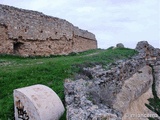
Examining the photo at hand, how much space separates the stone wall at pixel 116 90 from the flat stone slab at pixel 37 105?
1.07 ft

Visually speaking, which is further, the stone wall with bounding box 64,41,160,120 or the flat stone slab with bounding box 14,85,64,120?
the flat stone slab with bounding box 14,85,64,120

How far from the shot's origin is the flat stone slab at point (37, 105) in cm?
489

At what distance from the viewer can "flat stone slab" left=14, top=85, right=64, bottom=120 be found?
16.0 feet

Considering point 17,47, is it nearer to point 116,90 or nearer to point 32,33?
point 32,33

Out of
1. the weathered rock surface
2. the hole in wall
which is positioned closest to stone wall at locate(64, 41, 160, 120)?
the weathered rock surface

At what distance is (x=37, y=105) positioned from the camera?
489 cm

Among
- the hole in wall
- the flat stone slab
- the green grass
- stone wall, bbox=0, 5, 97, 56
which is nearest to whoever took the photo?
the flat stone slab

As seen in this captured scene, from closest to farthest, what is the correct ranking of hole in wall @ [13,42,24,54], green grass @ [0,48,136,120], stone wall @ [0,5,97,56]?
green grass @ [0,48,136,120] → stone wall @ [0,5,97,56] → hole in wall @ [13,42,24,54]

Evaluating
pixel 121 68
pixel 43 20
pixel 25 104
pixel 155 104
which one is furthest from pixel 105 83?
pixel 43 20

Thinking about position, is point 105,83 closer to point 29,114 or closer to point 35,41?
point 29,114

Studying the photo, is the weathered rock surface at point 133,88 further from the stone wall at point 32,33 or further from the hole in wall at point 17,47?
the hole in wall at point 17,47

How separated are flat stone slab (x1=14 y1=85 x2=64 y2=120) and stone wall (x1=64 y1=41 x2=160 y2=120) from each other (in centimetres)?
33

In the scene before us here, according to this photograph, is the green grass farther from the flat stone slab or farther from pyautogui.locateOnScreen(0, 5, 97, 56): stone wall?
pyautogui.locateOnScreen(0, 5, 97, 56): stone wall

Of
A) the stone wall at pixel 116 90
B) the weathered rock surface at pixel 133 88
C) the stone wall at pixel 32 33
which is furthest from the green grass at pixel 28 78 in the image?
the stone wall at pixel 32 33
